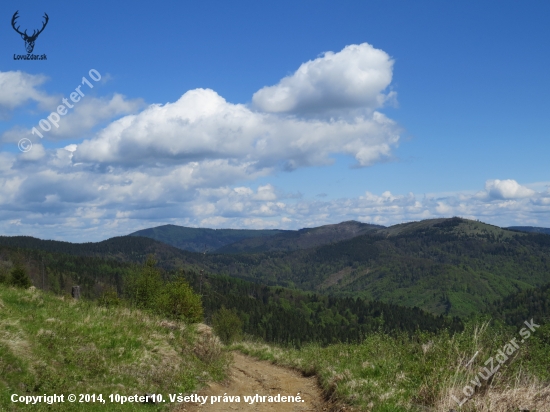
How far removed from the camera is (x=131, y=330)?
17094 mm

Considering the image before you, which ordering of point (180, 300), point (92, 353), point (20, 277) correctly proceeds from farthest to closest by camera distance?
1. point (20, 277)
2. point (180, 300)
3. point (92, 353)

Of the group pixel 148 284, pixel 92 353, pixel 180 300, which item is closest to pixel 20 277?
pixel 148 284

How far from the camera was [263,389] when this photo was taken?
59.1 feet

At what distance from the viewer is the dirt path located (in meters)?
14.6

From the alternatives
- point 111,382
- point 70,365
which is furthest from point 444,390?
point 70,365

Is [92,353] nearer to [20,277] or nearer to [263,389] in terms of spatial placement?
[263,389]

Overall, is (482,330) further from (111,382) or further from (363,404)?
(111,382)

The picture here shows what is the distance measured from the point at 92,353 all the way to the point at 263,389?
7.36 meters

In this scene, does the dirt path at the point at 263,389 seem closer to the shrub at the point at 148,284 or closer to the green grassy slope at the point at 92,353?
the green grassy slope at the point at 92,353

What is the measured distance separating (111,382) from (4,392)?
352 cm

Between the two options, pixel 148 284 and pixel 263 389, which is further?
pixel 148 284

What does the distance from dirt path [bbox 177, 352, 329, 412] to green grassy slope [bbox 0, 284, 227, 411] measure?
84 centimetres

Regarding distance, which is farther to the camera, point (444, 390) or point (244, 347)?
point (244, 347)

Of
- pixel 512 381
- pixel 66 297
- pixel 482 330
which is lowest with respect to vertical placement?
pixel 512 381
